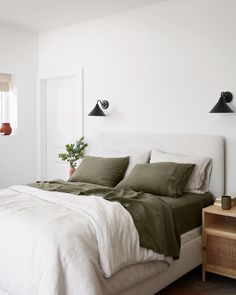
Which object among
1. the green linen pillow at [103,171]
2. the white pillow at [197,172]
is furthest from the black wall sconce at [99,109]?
the white pillow at [197,172]

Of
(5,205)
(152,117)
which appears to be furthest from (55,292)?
(152,117)

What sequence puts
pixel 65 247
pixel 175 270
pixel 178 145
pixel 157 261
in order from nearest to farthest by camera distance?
pixel 65 247
pixel 157 261
pixel 175 270
pixel 178 145

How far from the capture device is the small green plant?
470 cm

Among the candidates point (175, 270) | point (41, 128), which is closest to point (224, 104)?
point (175, 270)

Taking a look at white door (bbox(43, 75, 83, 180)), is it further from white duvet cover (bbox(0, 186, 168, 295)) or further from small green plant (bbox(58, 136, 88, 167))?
white duvet cover (bbox(0, 186, 168, 295))

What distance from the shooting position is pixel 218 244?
10.0 feet

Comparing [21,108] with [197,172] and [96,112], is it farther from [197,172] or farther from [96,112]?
[197,172]

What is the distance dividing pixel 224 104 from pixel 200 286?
5.28 ft

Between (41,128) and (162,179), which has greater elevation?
(41,128)

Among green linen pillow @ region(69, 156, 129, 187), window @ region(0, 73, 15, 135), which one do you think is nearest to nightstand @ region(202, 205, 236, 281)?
green linen pillow @ region(69, 156, 129, 187)

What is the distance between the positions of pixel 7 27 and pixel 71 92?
1206 mm

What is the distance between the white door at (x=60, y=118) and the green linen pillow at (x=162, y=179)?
5.57 feet

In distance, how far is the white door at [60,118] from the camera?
16.4ft

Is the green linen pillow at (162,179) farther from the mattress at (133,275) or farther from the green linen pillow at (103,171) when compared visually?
the mattress at (133,275)
